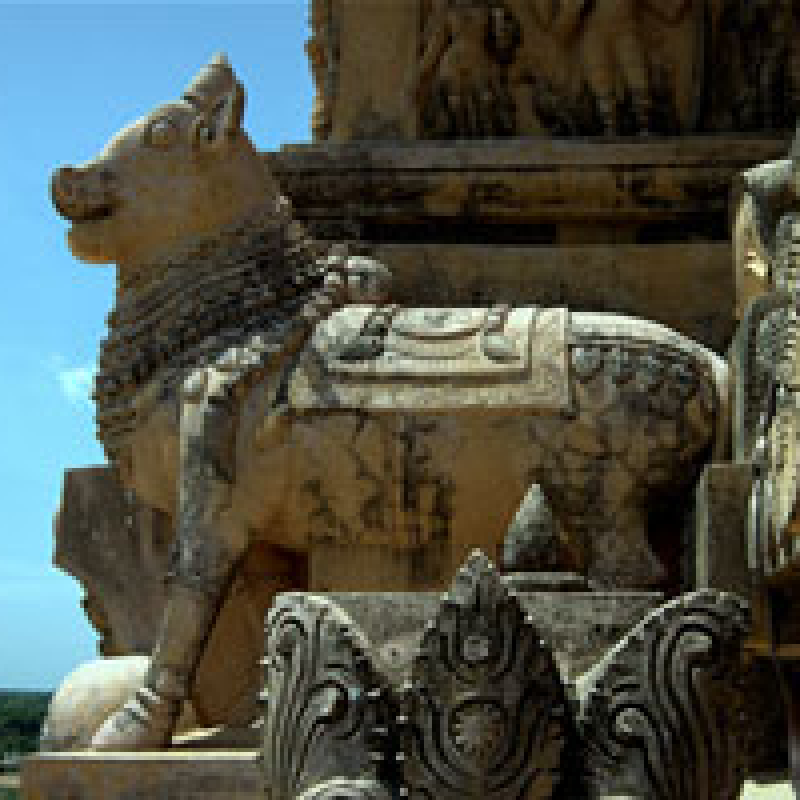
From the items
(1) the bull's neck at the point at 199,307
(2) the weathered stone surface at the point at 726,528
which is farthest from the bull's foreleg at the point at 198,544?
(2) the weathered stone surface at the point at 726,528

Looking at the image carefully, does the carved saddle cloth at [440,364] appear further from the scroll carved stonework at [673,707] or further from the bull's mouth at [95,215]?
the scroll carved stonework at [673,707]

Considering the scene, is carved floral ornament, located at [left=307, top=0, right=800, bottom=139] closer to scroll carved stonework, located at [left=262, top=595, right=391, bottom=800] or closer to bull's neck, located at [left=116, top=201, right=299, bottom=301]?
bull's neck, located at [left=116, top=201, right=299, bottom=301]

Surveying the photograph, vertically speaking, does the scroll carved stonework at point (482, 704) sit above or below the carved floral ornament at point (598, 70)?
below

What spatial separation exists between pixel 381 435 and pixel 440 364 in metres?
0.30

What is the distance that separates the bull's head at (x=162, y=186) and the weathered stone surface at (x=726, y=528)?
7.84 feet

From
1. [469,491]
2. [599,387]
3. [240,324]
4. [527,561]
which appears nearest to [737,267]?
[599,387]

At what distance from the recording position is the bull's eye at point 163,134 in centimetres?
762

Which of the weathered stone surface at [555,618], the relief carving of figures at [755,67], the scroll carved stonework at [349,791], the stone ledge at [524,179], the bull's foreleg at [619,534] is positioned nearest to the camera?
the scroll carved stonework at [349,791]

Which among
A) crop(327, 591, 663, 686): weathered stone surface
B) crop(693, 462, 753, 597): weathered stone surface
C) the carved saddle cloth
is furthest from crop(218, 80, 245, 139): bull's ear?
crop(327, 591, 663, 686): weathered stone surface

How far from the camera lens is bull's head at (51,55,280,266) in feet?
25.0

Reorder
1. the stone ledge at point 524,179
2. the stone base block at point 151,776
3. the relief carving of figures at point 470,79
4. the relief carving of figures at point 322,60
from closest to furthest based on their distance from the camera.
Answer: the stone base block at point 151,776 → the stone ledge at point 524,179 → the relief carving of figures at point 470,79 → the relief carving of figures at point 322,60

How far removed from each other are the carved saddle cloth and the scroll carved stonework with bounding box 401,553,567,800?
222cm

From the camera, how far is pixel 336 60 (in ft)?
31.2

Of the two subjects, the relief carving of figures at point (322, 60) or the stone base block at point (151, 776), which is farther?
the relief carving of figures at point (322, 60)
